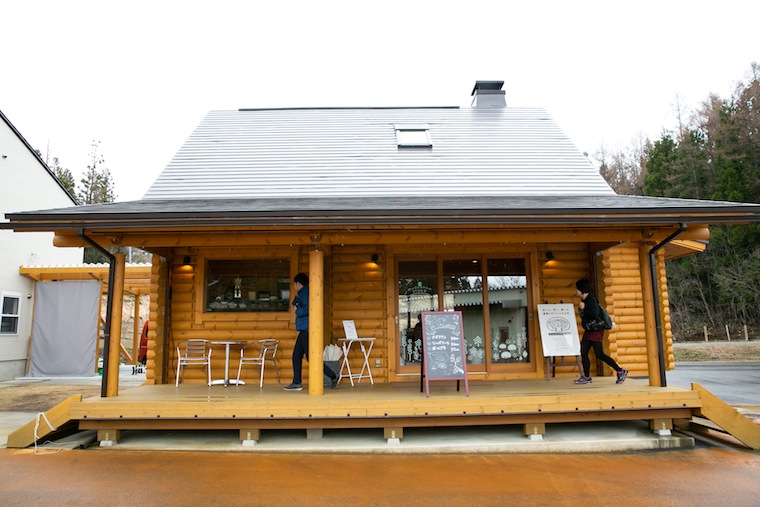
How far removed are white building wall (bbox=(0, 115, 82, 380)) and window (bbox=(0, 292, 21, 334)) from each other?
0.11 m

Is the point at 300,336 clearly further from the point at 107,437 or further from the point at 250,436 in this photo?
the point at 107,437

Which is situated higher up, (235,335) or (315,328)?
(315,328)

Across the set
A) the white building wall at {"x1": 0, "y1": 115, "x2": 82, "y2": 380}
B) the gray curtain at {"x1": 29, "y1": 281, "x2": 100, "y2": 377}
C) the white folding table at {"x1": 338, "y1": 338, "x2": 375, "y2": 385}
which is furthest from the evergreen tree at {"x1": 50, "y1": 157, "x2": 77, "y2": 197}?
the white folding table at {"x1": 338, "y1": 338, "x2": 375, "y2": 385}

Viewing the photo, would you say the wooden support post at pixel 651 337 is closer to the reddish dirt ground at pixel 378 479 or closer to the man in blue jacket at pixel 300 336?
the reddish dirt ground at pixel 378 479

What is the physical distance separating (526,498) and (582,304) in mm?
3459

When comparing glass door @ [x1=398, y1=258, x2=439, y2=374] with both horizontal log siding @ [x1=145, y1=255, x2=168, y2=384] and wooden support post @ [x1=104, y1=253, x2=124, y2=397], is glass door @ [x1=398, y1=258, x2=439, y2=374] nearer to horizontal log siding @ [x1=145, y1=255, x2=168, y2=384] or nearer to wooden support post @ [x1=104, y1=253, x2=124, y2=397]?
horizontal log siding @ [x1=145, y1=255, x2=168, y2=384]

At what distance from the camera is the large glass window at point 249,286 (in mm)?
7734

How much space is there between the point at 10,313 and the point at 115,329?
9.51 metres

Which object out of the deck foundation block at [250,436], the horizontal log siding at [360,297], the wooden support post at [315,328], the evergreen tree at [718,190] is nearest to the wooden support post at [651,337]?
the horizontal log siding at [360,297]

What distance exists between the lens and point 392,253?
25.8 feet

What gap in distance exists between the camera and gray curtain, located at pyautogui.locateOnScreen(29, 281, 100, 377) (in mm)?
13125

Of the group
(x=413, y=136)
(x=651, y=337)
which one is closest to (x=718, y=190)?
(x=413, y=136)

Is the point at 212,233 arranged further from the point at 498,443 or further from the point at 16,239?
the point at 16,239

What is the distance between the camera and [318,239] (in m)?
6.10
